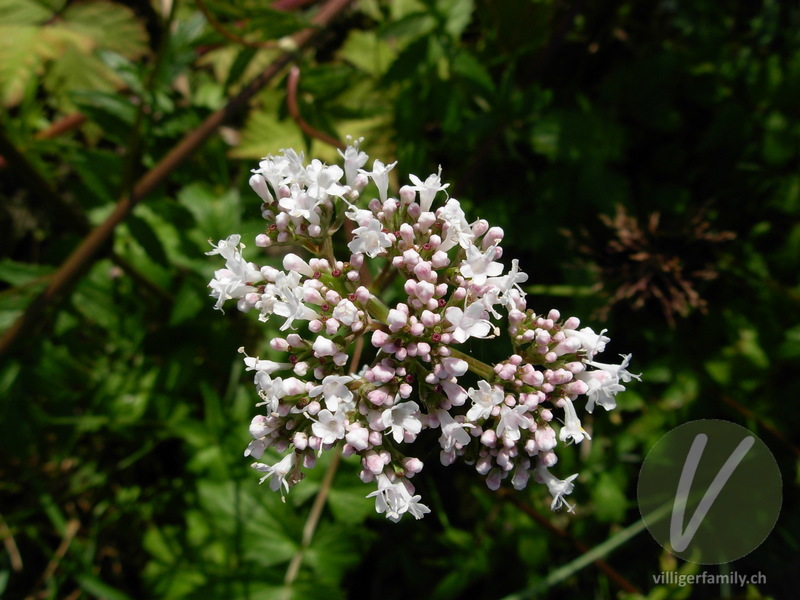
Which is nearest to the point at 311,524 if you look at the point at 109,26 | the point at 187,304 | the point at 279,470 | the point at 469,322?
the point at 279,470

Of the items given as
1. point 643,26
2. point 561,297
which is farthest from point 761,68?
point 561,297

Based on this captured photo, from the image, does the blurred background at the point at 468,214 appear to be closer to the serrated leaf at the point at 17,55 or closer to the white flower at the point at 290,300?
the serrated leaf at the point at 17,55

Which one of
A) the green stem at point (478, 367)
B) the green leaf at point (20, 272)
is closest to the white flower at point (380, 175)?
the green stem at point (478, 367)

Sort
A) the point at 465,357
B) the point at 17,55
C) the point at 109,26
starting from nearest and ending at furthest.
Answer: the point at 465,357 → the point at 17,55 → the point at 109,26

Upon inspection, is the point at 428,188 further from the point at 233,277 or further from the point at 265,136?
the point at 265,136

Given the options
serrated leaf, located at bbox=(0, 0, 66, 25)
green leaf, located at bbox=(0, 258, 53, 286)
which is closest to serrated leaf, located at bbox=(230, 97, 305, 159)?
green leaf, located at bbox=(0, 258, 53, 286)

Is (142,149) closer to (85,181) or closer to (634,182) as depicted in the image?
(85,181)

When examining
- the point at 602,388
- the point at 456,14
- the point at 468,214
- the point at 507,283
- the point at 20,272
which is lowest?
the point at 20,272
